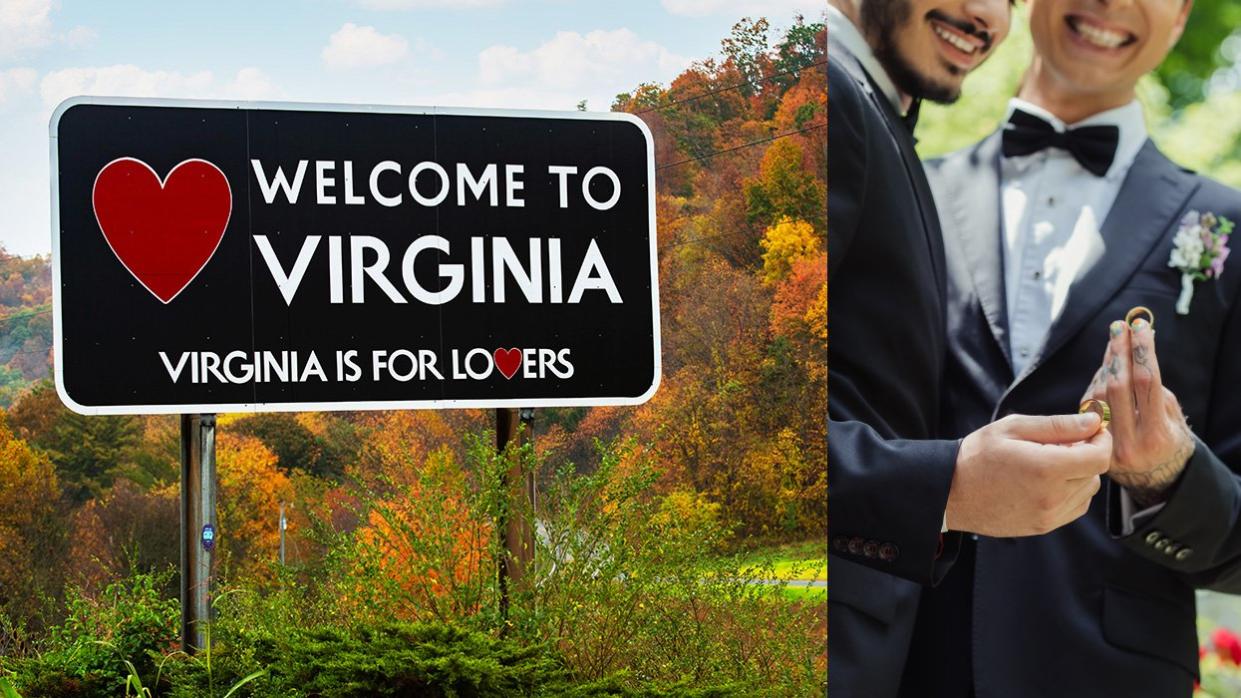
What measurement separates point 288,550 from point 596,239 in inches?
361

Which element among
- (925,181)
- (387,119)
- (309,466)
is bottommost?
(309,466)

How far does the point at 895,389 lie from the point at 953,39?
1.08m

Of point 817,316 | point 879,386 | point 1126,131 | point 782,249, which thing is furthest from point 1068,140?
point 782,249

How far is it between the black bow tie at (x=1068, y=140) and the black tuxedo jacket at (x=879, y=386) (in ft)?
0.96

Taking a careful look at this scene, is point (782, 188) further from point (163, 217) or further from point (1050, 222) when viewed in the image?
point (1050, 222)

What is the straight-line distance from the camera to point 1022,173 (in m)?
3.95

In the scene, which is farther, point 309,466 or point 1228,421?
point 309,466

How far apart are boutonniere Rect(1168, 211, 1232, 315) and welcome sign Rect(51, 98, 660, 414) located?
2.21 meters

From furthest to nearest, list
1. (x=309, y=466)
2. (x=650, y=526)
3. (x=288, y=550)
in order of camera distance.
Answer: (x=288, y=550) < (x=309, y=466) < (x=650, y=526)

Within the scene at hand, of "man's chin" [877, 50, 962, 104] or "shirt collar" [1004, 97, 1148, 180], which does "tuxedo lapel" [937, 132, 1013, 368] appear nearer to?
"man's chin" [877, 50, 962, 104]

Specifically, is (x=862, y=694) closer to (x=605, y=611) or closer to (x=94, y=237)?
(x=605, y=611)

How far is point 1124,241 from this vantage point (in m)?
3.84

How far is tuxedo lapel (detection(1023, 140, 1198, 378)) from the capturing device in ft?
12.6

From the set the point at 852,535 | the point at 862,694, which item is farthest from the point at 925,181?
the point at 862,694
